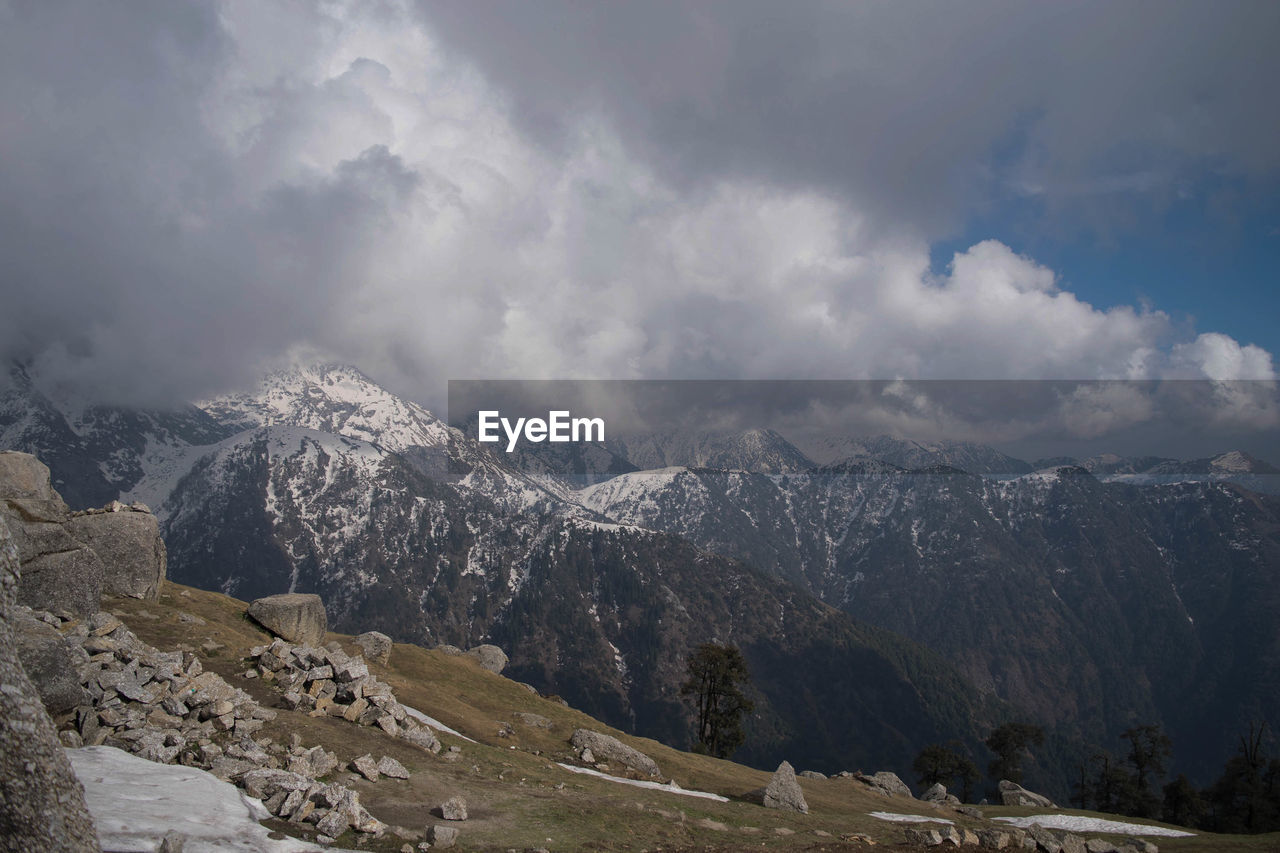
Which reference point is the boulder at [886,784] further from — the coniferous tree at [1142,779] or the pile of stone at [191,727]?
the coniferous tree at [1142,779]

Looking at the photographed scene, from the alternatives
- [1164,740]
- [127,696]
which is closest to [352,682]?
[127,696]

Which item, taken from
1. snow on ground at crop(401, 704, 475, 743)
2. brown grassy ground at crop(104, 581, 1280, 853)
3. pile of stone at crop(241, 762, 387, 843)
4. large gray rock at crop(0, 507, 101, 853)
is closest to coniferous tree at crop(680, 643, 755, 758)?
brown grassy ground at crop(104, 581, 1280, 853)

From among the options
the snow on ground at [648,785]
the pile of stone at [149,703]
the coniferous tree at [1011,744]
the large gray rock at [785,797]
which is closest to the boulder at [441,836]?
the pile of stone at [149,703]

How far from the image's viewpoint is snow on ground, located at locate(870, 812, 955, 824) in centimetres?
4950

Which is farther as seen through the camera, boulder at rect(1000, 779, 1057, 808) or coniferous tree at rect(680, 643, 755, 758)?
coniferous tree at rect(680, 643, 755, 758)

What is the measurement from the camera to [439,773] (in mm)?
34688

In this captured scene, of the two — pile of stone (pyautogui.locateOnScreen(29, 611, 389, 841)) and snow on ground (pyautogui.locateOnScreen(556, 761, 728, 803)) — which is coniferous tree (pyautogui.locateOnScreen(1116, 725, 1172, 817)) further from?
pile of stone (pyautogui.locateOnScreen(29, 611, 389, 841))

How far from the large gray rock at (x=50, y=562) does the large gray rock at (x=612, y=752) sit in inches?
1364

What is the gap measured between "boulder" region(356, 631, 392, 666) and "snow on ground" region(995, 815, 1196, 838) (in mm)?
55009

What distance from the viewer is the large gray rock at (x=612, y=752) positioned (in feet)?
171

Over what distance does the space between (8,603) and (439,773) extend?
80.2 ft

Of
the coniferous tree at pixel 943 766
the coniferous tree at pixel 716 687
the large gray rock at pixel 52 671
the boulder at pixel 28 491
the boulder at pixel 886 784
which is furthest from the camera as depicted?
the coniferous tree at pixel 943 766

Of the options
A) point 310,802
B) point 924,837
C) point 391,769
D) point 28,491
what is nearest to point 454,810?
point 391,769

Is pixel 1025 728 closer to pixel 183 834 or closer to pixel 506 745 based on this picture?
pixel 506 745
